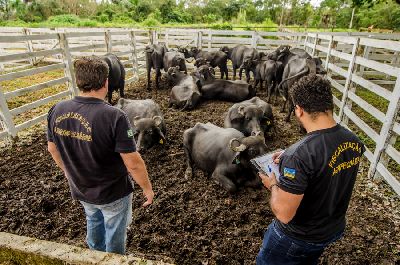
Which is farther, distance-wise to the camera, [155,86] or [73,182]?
[155,86]

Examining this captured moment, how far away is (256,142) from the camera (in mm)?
4316

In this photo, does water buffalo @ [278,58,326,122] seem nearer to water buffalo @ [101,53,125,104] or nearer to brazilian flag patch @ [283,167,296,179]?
water buffalo @ [101,53,125,104]

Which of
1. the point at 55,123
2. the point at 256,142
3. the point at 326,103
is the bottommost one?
the point at 256,142

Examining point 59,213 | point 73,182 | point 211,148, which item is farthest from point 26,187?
point 211,148

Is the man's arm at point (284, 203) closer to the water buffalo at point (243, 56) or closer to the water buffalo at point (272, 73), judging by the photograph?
the water buffalo at point (272, 73)

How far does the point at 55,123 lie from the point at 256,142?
282 centimetres

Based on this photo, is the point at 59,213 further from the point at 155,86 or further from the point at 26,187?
the point at 155,86

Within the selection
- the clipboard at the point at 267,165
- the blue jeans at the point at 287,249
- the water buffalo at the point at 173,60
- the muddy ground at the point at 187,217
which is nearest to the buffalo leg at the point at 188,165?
the muddy ground at the point at 187,217

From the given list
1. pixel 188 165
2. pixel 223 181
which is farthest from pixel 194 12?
pixel 223 181

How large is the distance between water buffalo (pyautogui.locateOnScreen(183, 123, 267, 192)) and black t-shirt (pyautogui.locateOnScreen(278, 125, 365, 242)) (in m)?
2.04

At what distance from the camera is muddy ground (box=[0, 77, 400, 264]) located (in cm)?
347

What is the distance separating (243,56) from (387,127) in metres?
8.27

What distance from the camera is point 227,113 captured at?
277 inches

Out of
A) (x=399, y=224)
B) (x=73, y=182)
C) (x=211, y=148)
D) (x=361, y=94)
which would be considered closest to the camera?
(x=73, y=182)
